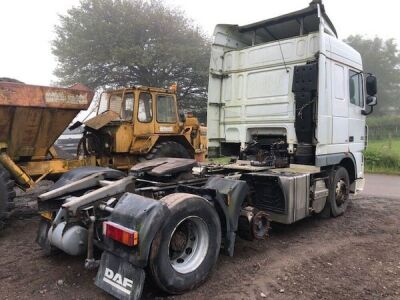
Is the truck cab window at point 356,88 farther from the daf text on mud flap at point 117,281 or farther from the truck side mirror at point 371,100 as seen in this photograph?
the daf text on mud flap at point 117,281

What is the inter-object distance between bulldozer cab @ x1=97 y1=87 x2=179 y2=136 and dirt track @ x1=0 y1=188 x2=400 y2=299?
10.9 ft

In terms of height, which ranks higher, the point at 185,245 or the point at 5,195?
the point at 5,195

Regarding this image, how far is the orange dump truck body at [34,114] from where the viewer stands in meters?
5.75

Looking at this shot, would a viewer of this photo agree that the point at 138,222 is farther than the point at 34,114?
No

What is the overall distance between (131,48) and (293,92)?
1939 centimetres

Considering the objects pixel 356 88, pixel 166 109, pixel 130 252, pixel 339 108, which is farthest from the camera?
pixel 166 109

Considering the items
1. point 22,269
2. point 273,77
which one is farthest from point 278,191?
point 22,269

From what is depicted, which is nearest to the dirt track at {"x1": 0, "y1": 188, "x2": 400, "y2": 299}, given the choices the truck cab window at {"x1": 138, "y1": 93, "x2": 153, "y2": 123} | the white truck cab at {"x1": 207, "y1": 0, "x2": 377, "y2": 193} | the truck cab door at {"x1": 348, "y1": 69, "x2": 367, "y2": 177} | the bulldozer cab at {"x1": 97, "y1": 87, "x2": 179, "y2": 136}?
the white truck cab at {"x1": 207, "y1": 0, "x2": 377, "y2": 193}

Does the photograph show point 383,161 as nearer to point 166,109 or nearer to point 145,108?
point 166,109

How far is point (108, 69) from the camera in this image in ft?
84.1

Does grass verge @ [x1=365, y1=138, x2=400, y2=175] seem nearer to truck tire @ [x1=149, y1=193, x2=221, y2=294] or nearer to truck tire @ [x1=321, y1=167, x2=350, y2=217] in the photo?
truck tire @ [x1=321, y1=167, x2=350, y2=217]

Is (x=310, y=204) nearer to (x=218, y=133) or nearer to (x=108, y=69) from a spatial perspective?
(x=218, y=133)

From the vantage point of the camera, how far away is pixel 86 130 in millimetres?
8609

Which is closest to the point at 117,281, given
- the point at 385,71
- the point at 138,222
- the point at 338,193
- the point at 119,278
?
the point at 119,278
